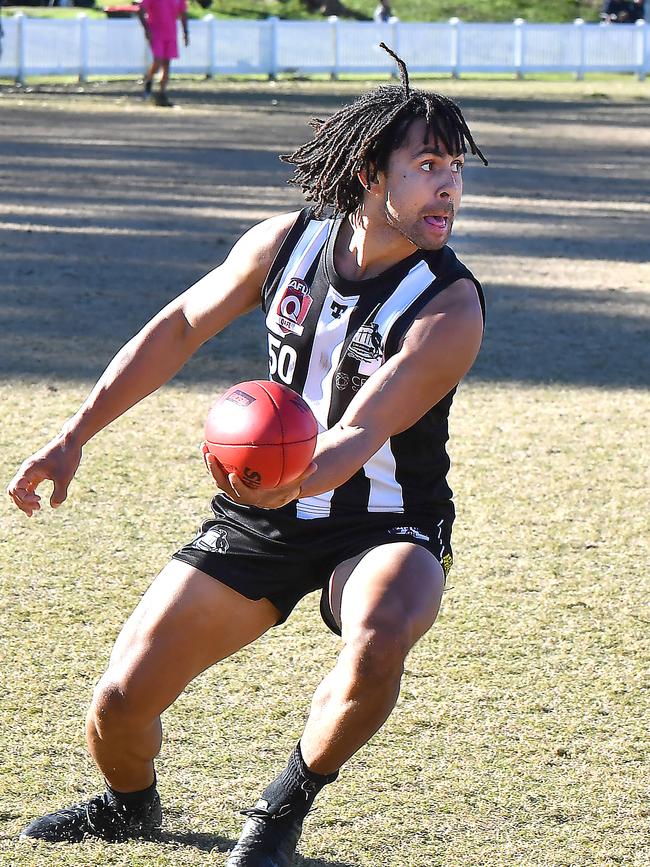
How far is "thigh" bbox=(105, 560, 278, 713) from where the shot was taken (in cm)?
342

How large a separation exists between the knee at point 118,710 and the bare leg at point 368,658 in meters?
0.40

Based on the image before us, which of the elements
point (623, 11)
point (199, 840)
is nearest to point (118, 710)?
point (199, 840)

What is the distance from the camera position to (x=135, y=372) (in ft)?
12.3

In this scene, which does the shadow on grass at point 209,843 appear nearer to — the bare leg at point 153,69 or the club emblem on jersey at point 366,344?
the club emblem on jersey at point 366,344

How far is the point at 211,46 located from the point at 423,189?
1136 inches

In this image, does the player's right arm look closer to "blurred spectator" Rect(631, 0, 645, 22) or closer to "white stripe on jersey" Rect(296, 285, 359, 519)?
"white stripe on jersey" Rect(296, 285, 359, 519)

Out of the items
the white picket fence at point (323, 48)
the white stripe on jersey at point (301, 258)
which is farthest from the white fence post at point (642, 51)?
the white stripe on jersey at point (301, 258)

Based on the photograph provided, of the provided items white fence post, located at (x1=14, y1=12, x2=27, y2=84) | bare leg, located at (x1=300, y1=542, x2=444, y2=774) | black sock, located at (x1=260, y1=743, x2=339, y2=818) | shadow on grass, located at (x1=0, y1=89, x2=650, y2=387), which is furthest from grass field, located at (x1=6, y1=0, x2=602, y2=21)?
black sock, located at (x1=260, y1=743, x2=339, y2=818)

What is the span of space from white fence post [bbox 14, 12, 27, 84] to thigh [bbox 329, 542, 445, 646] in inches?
1043

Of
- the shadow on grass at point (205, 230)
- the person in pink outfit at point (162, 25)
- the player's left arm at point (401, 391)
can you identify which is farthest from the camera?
the person in pink outfit at point (162, 25)

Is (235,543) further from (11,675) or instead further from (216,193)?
(216,193)

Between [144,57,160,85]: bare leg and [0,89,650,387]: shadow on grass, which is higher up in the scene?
[144,57,160,85]: bare leg

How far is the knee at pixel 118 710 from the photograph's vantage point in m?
3.41

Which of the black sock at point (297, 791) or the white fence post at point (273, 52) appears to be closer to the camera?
the black sock at point (297, 791)
